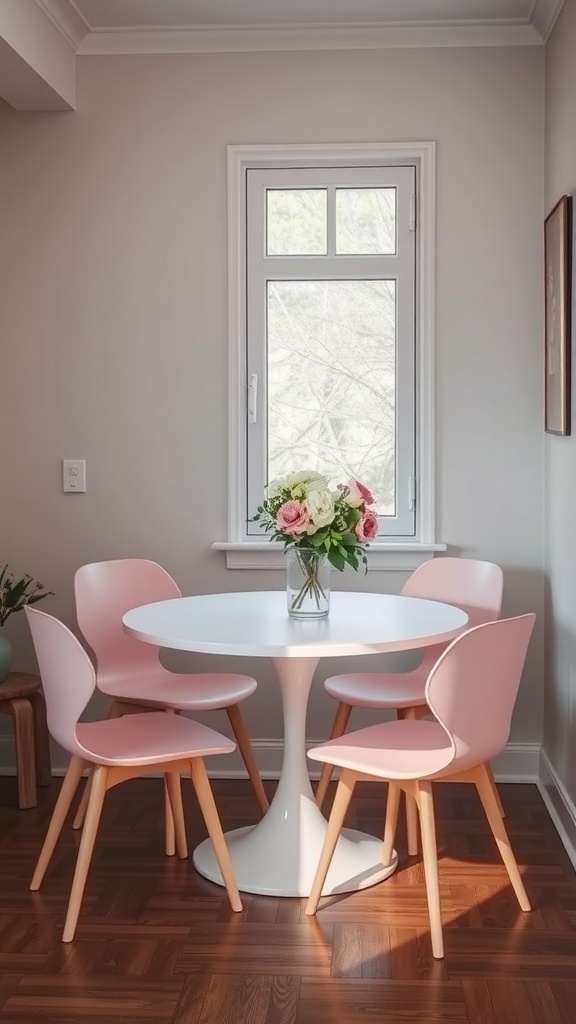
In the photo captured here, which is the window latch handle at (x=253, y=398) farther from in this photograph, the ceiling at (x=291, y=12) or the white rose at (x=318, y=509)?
the ceiling at (x=291, y=12)

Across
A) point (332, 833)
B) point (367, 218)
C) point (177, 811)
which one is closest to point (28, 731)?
point (177, 811)

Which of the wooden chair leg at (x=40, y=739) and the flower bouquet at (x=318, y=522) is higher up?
the flower bouquet at (x=318, y=522)

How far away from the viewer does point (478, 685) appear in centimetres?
257

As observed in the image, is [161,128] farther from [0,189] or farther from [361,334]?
[361,334]

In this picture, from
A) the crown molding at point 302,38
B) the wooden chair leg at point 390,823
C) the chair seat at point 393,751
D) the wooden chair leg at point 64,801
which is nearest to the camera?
the chair seat at point 393,751

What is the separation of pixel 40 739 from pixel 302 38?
2.62m

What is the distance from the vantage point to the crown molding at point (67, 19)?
363 centimetres

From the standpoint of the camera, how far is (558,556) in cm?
367

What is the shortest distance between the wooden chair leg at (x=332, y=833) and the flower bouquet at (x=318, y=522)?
52 centimetres

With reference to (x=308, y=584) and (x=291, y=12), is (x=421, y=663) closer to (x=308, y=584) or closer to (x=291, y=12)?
(x=308, y=584)

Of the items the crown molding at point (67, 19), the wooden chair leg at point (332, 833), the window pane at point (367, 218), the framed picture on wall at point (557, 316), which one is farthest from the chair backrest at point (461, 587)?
the crown molding at point (67, 19)

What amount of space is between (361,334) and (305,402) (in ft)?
1.04

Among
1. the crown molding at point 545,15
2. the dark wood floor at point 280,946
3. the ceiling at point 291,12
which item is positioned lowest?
the dark wood floor at point 280,946

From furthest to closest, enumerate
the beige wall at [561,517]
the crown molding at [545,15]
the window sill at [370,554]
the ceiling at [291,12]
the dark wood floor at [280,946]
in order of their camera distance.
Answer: the window sill at [370,554], the ceiling at [291,12], the crown molding at [545,15], the beige wall at [561,517], the dark wood floor at [280,946]
